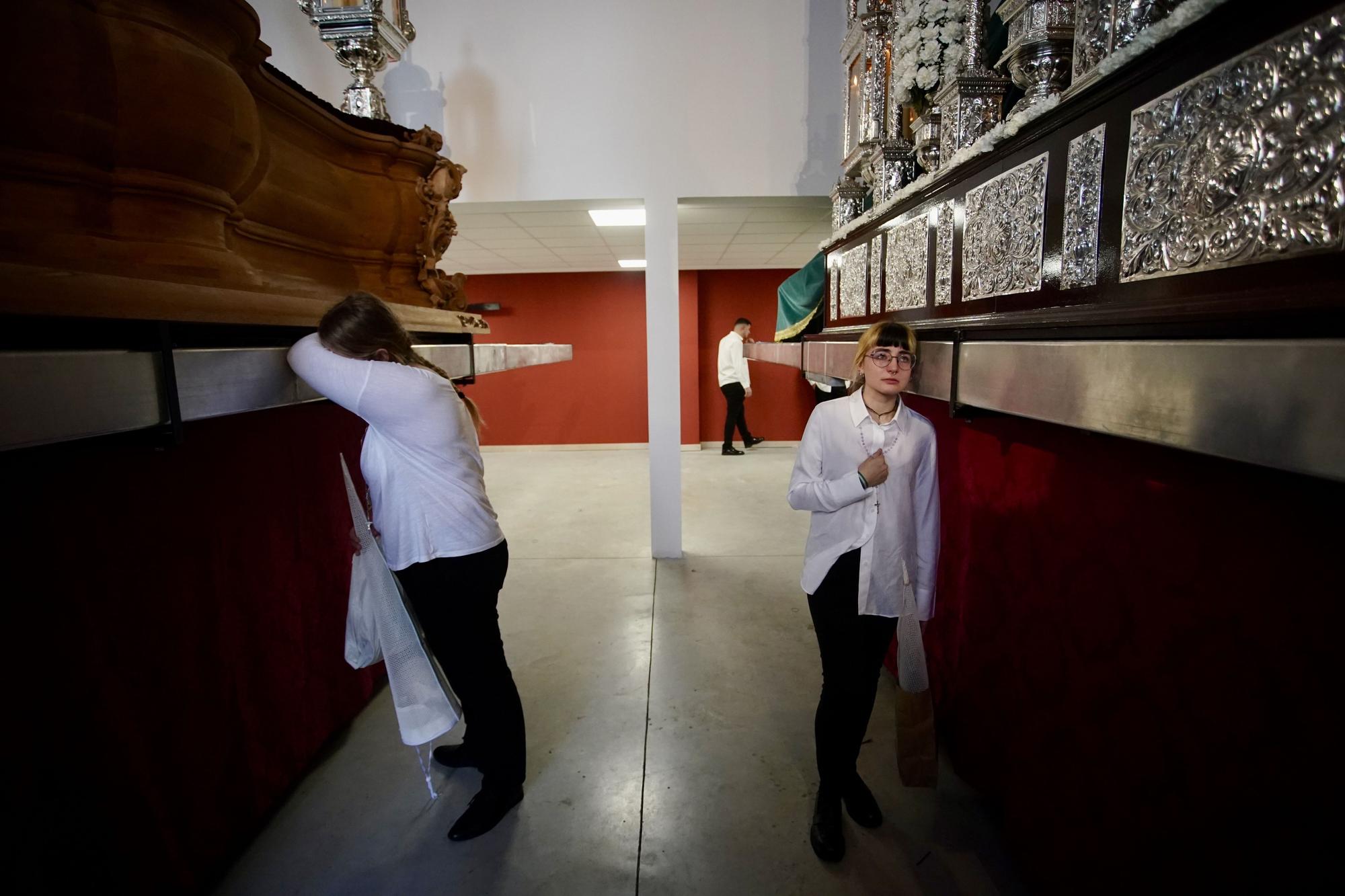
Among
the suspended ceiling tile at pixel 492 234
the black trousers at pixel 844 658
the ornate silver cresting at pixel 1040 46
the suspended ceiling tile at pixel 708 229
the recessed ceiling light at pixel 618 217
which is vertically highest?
the suspended ceiling tile at pixel 708 229

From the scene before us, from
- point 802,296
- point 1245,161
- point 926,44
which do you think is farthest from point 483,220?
point 1245,161

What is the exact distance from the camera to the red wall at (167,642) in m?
1.28

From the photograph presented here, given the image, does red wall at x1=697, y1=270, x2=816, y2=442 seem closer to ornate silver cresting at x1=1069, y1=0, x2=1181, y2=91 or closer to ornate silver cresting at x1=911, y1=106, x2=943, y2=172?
ornate silver cresting at x1=911, y1=106, x2=943, y2=172

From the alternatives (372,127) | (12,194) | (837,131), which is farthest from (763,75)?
(12,194)

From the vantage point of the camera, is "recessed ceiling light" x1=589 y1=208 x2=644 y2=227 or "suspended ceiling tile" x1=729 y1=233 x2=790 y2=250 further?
"suspended ceiling tile" x1=729 y1=233 x2=790 y2=250

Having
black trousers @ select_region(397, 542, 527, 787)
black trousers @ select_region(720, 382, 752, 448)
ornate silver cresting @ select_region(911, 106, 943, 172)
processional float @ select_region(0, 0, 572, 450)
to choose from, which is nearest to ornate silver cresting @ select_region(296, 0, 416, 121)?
processional float @ select_region(0, 0, 572, 450)

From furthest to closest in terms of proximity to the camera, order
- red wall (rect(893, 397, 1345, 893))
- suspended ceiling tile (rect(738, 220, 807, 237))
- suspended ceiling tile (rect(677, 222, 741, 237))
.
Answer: suspended ceiling tile (rect(677, 222, 741, 237))
suspended ceiling tile (rect(738, 220, 807, 237))
red wall (rect(893, 397, 1345, 893))

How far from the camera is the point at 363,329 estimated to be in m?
1.49

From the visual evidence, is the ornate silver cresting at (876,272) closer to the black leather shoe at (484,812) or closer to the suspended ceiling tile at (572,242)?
the black leather shoe at (484,812)

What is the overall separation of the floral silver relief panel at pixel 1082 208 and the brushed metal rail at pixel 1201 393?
1.29ft

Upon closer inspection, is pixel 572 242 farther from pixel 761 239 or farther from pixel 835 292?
pixel 835 292

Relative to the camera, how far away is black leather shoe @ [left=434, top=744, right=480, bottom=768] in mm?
2297

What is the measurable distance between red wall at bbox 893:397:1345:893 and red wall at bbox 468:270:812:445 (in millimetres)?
7098

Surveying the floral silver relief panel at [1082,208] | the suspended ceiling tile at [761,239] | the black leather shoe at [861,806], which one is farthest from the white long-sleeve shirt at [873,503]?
the suspended ceiling tile at [761,239]
